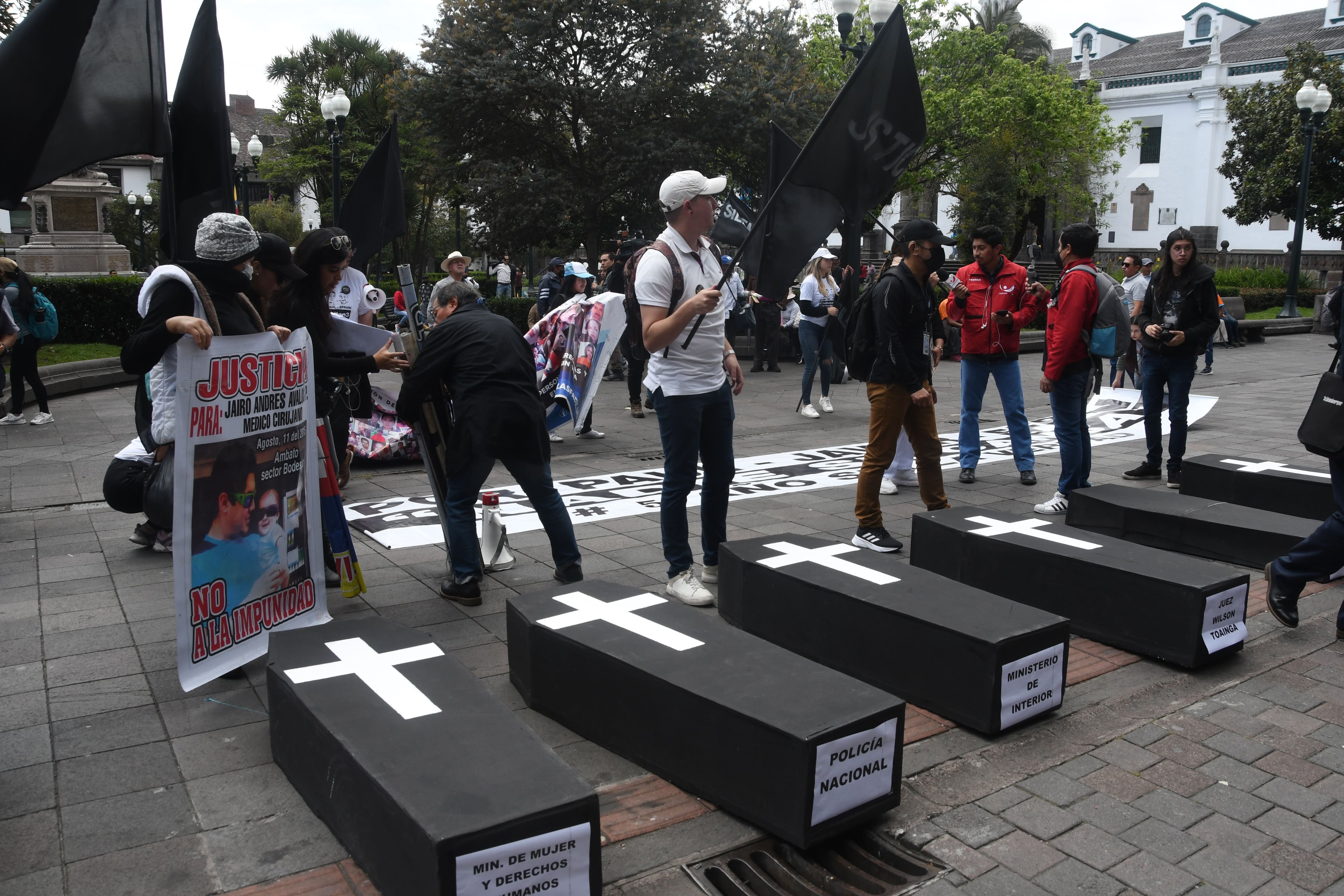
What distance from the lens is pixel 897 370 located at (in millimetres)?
6027

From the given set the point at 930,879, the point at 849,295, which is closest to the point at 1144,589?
the point at 930,879

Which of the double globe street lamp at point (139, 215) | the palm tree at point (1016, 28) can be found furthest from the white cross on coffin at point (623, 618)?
the palm tree at point (1016, 28)

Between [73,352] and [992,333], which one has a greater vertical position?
[992,333]

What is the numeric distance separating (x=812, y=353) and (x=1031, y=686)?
28.0 feet

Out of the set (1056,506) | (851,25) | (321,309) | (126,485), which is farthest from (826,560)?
(851,25)

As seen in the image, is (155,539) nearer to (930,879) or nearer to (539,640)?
(539,640)

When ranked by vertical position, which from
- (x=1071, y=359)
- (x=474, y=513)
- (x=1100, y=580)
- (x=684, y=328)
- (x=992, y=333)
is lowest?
(x=1100, y=580)

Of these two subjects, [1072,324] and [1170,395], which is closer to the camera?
[1072,324]

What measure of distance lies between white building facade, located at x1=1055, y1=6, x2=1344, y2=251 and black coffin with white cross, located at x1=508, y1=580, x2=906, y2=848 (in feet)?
156

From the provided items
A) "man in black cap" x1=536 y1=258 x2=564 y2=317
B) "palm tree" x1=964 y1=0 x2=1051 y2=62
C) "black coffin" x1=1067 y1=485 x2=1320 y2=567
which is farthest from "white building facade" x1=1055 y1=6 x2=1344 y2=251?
"black coffin" x1=1067 y1=485 x2=1320 y2=567

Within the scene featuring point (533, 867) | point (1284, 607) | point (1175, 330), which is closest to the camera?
point (533, 867)

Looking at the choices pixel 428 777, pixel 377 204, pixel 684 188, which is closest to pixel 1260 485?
pixel 684 188

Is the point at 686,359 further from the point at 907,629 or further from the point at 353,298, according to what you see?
the point at 353,298

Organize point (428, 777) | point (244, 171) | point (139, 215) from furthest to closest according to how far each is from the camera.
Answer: point (139, 215) < point (244, 171) < point (428, 777)
